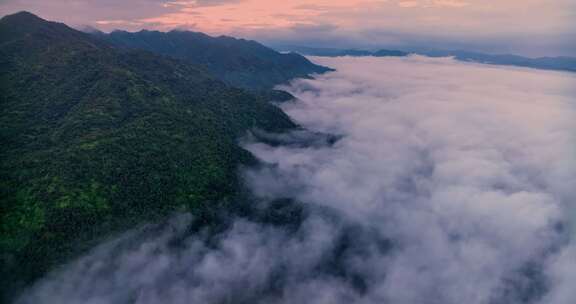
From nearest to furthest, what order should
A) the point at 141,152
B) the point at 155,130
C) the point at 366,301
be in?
the point at 366,301 < the point at 141,152 < the point at 155,130

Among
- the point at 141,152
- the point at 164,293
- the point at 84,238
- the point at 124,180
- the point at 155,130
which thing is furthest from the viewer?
the point at 155,130

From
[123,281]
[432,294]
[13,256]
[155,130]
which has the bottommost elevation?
[432,294]

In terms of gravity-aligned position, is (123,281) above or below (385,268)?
above

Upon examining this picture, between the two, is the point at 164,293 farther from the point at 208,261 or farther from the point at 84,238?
the point at 84,238

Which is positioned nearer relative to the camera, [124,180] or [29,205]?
[29,205]

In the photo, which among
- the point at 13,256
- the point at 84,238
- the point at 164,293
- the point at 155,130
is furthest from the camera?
the point at 155,130

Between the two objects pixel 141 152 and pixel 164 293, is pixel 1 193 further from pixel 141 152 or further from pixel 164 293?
pixel 164 293

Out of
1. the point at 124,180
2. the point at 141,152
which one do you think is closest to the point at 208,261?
the point at 124,180

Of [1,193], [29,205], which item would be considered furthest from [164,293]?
[1,193]

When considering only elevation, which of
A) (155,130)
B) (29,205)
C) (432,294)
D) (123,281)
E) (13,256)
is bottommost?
(432,294)
